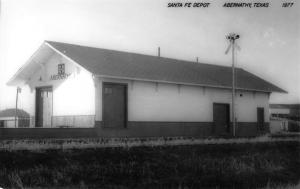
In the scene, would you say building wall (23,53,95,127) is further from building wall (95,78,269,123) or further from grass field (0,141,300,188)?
grass field (0,141,300,188)

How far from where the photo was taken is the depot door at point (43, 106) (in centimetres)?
2245

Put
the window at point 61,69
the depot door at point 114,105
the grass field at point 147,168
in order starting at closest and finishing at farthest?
the grass field at point 147,168
the depot door at point 114,105
the window at point 61,69

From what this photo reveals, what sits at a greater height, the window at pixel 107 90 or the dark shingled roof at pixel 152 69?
the dark shingled roof at pixel 152 69

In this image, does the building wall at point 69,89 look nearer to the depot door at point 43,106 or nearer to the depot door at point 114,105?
the depot door at point 43,106

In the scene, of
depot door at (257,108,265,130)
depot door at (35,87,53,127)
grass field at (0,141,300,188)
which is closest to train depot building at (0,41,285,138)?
depot door at (35,87,53,127)

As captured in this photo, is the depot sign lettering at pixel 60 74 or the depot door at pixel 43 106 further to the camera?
the depot door at pixel 43 106

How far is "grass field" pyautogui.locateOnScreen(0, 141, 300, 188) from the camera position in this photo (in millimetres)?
9680

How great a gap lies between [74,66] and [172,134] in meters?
5.99

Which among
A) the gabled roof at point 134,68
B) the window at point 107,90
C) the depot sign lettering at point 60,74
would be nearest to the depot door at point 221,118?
the gabled roof at point 134,68

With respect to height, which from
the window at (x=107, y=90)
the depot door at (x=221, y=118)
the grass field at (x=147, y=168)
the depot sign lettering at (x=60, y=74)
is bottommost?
the grass field at (x=147, y=168)

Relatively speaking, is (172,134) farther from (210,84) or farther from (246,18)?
(246,18)

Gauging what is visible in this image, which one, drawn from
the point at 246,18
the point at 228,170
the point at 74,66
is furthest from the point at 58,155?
the point at 74,66

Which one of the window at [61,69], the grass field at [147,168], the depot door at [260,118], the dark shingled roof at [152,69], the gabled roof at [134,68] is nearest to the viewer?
the grass field at [147,168]

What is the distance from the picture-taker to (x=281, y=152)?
51.4 ft
